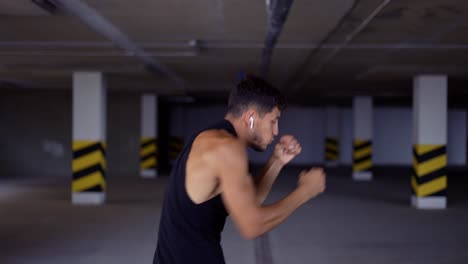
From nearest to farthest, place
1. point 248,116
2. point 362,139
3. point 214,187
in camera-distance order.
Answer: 1. point 214,187
2. point 248,116
3. point 362,139

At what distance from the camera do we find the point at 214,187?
1.90 metres

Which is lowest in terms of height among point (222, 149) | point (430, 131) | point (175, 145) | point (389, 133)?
point (175, 145)

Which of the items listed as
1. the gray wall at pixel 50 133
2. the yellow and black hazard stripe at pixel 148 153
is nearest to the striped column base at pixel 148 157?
the yellow and black hazard stripe at pixel 148 153

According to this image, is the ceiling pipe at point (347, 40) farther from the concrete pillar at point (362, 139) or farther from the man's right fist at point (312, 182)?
the concrete pillar at point (362, 139)

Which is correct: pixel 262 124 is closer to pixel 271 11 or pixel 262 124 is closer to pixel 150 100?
pixel 271 11

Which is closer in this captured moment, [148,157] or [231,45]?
[231,45]

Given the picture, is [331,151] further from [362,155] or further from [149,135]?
[149,135]

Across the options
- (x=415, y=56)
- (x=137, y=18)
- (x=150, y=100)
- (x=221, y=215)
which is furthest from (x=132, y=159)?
(x=221, y=215)

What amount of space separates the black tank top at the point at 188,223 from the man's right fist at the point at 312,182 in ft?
0.96

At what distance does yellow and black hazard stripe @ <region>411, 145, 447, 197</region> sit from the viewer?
407 inches

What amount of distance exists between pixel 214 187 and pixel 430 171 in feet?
30.6

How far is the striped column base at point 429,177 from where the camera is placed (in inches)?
404

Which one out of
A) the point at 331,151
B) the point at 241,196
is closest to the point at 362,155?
the point at 331,151

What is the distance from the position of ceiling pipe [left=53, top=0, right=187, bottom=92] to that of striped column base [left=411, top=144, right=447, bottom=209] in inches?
191
